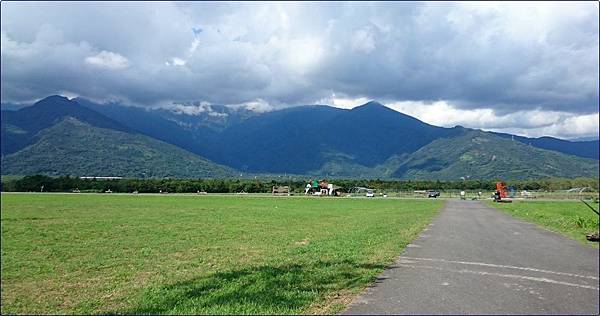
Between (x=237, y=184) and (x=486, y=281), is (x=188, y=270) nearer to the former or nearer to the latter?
(x=486, y=281)

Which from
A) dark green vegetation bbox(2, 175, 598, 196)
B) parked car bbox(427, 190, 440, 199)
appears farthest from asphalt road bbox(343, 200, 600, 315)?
parked car bbox(427, 190, 440, 199)

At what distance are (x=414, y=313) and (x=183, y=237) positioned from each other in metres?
13.2

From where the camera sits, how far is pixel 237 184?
7906 centimetres

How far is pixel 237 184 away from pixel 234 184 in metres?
1.63

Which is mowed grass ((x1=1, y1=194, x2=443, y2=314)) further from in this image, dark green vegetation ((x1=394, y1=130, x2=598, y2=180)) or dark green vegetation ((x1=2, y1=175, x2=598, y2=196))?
dark green vegetation ((x1=394, y1=130, x2=598, y2=180))

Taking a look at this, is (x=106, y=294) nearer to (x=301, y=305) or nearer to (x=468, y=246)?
(x=301, y=305)

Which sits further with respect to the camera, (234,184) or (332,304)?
(234,184)

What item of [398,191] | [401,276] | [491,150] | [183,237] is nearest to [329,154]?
[398,191]

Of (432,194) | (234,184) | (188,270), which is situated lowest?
(188,270)

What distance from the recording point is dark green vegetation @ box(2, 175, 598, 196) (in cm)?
1273

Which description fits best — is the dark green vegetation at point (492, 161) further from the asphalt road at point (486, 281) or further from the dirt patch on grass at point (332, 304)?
the dirt patch on grass at point (332, 304)

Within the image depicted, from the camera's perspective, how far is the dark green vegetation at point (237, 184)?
41.8ft

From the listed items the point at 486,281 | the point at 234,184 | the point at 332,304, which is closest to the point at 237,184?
the point at 234,184

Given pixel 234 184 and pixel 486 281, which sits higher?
pixel 234 184
